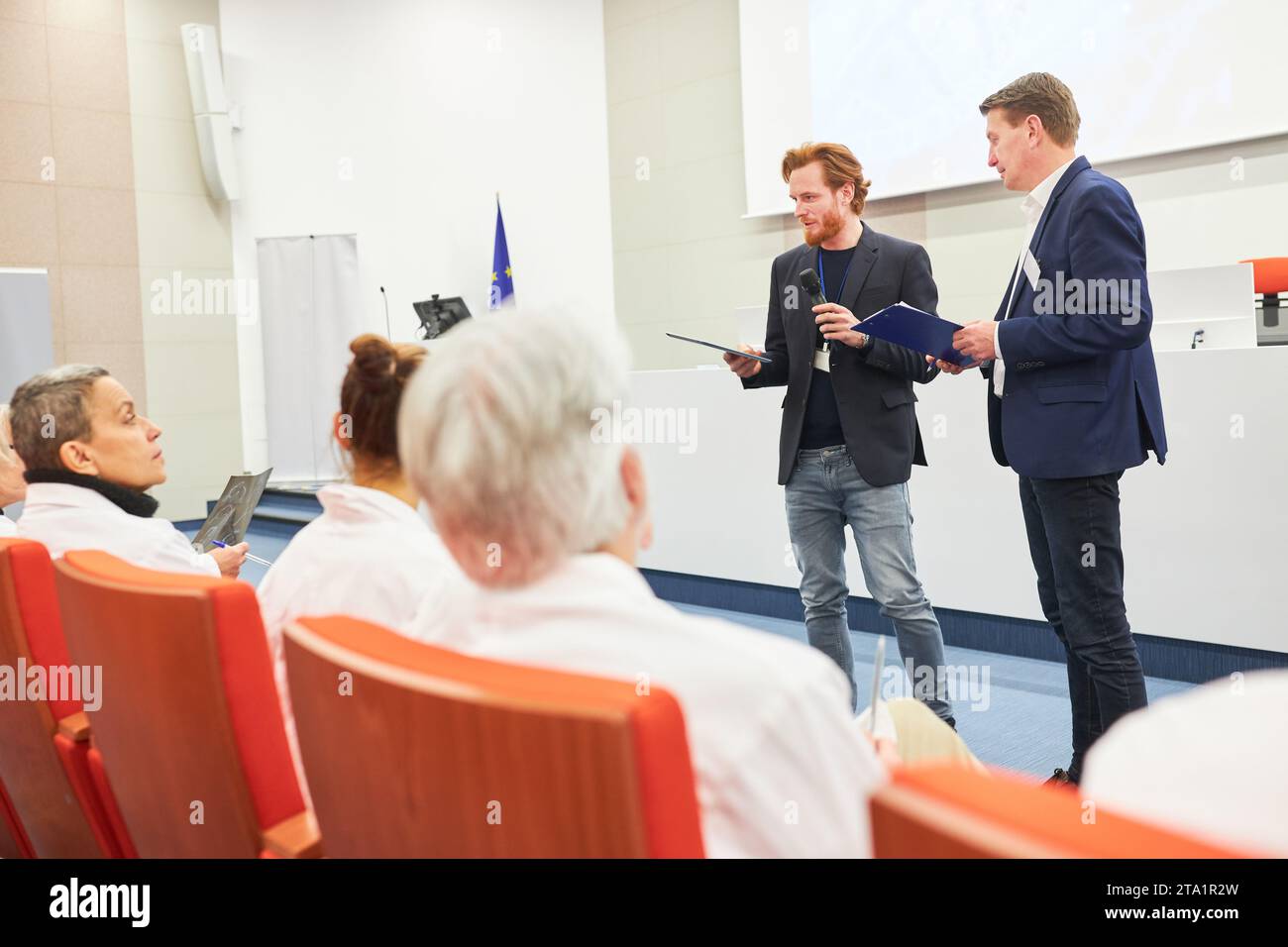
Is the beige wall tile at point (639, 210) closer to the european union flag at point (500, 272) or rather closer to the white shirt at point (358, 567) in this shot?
the european union flag at point (500, 272)

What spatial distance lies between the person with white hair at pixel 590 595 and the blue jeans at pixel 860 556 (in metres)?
1.75

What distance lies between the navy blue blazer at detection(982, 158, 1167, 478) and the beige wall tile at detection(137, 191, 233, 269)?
733 centimetres

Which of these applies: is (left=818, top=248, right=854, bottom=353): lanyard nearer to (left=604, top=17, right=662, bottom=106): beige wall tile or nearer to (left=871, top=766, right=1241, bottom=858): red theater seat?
(left=871, top=766, right=1241, bottom=858): red theater seat

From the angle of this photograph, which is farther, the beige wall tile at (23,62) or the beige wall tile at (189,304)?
the beige wall tile at (189,304)

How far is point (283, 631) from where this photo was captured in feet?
3.41

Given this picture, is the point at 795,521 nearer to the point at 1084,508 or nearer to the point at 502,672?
the point at 1084,508

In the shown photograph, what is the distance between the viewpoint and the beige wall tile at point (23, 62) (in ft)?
24.3

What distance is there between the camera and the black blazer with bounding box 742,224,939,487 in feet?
8.79

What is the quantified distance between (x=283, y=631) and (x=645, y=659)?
42 centimetres

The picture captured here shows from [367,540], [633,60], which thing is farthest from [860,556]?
[633,60]

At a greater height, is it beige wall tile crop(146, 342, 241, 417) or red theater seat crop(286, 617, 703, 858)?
beige wall tile crop(146, 342, 241, 417)

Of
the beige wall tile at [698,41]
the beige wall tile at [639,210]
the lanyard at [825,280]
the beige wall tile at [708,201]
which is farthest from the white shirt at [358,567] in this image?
the beige wall tile at [639,210]

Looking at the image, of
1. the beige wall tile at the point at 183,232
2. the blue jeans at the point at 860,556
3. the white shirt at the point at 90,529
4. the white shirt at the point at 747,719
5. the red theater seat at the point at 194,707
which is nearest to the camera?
the white shirt at the point at 747,719

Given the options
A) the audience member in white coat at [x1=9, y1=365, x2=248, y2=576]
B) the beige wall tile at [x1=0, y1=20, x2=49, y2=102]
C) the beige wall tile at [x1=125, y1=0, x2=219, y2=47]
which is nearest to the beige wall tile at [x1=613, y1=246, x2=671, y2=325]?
the beige wall tile at [x1=125, y1=0, x2=219, y2=47]
